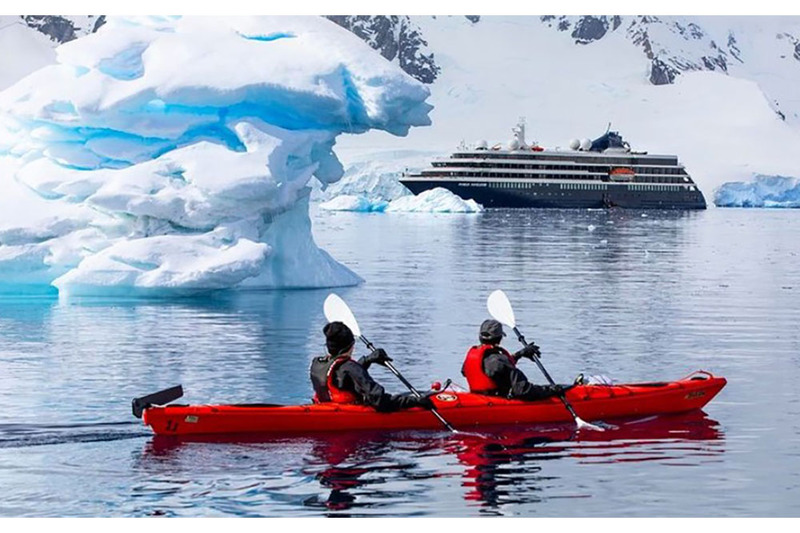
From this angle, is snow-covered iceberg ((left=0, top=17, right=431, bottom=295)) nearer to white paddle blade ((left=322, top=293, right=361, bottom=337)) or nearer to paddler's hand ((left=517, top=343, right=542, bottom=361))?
white paddle blade ((left=322, top=293, right=361, bottom=337))

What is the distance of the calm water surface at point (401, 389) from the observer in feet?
39.0

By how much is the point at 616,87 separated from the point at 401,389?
15839 centimetres

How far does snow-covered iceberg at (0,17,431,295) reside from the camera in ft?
81.4

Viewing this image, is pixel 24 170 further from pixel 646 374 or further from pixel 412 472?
pixel 412 472

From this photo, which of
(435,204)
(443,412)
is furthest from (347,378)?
(435,204)

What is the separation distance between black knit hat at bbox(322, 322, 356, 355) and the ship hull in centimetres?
9205

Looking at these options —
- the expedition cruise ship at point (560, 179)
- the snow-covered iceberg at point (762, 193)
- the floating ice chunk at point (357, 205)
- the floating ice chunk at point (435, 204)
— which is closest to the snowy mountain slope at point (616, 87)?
the snow-covered iceberg at point (762, 193)

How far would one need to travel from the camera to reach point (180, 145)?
26375 mm

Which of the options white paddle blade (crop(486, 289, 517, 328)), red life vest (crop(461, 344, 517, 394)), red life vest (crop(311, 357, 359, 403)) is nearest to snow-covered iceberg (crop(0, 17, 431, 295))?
white paddle blade (crop(486, 289, 517, 328))

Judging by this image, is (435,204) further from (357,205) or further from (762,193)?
(762,193)

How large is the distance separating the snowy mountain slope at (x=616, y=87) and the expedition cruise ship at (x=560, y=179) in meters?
25.5

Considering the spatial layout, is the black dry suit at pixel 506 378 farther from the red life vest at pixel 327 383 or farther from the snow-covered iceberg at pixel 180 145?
the snow-covered iceberg at pixel 180 145

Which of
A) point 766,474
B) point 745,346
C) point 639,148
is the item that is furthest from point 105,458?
point 639,148

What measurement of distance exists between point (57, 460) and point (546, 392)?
192 inches
